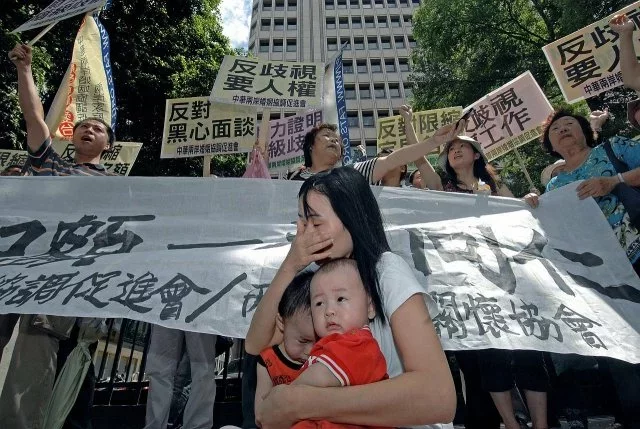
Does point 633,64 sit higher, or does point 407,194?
point 633,64

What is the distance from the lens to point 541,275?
8.43 ft

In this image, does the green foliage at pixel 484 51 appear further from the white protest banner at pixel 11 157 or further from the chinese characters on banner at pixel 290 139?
the white protest banner at pixel 11 157

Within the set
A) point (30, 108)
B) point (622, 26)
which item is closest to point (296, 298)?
point (30, 108)

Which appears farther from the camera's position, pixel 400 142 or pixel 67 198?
pixel 400 142

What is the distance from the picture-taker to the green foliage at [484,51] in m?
13.3

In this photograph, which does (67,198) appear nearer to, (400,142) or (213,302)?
(213,302)

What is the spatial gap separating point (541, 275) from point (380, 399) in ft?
5.72

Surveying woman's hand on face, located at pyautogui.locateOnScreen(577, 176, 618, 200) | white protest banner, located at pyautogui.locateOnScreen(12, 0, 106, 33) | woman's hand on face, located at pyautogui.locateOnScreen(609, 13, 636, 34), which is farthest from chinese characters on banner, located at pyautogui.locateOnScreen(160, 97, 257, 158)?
woman's hand on face, located at pyautogui.locateOnScreen(577, 176, 618, 200)

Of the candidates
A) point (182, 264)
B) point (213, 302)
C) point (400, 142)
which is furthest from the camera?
point (400, 142)

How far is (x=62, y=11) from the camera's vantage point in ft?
14.8

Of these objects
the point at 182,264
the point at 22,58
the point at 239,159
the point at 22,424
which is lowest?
the point at 22,424

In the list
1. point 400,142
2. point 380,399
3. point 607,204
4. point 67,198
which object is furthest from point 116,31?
point 380,399

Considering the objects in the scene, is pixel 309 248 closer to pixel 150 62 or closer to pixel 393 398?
pixel 393 398

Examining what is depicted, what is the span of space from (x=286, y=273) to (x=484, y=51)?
45.8 ft
